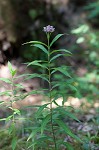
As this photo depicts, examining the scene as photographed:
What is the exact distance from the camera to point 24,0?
638 centimetres

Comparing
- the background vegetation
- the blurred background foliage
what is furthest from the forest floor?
the blurred background foliage

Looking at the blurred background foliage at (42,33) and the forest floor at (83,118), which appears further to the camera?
the blurred background foliage at (42,33)

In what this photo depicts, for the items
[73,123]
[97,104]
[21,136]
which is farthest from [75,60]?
[21,136]

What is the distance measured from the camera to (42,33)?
6297 millimetres

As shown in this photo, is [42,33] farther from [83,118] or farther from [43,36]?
[83,118]

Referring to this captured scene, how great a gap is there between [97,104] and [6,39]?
86.9 inches

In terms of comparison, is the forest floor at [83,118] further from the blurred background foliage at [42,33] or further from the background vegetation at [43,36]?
the blurred background foliage at [42,33]

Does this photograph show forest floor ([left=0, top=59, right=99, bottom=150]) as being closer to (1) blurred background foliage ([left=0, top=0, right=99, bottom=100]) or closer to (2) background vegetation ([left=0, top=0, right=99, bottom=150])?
(2) background vegetation ([left=0, top=0, right=99, bottom=150])

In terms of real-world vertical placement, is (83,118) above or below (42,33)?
below

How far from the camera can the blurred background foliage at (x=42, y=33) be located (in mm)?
5883

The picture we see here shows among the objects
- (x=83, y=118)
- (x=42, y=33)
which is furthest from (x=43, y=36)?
(x=83, y=118)

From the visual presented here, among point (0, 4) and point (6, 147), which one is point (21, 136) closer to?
point (6, 147)

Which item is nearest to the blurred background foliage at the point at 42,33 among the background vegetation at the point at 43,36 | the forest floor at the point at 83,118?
the background vegetation at the point at 43,36

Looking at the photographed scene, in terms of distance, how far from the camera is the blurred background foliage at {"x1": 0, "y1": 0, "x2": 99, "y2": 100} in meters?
5.88
